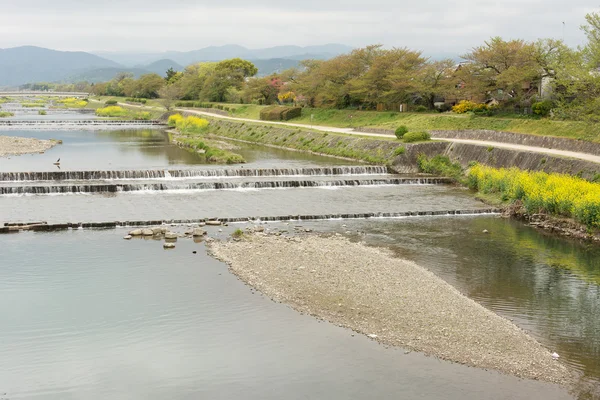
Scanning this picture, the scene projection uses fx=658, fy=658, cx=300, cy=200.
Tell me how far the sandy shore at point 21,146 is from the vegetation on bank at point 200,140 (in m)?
11.3

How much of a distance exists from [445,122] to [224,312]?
36327 mm

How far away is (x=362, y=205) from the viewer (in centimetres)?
3228

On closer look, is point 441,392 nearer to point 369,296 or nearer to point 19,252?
point 369,296

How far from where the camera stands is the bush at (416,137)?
150 feet

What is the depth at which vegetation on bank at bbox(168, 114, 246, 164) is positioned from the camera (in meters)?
46.6

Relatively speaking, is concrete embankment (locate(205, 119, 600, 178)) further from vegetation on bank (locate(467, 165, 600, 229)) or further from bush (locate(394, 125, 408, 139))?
vegetation on bank (locate(467, 165, 600, 229))

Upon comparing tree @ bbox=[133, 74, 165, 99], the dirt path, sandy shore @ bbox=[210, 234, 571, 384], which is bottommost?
sandy shore @ bbox=[210, 234, 571, 384]

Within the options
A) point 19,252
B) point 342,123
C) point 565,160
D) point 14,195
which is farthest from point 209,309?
point 342,123

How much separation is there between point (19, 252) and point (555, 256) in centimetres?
1939

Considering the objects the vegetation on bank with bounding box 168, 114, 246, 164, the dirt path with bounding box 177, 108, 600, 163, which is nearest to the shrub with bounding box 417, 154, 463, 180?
the dirt path with bounding box 177, 108, 600, 163

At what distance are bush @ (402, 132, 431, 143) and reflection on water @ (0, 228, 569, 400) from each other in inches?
1073

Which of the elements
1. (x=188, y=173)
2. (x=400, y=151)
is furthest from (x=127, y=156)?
(x=400, y=151)

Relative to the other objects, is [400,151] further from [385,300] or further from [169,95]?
[169,95]

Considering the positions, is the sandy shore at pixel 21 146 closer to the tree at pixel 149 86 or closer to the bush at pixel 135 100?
the bush at pixel 135 100
